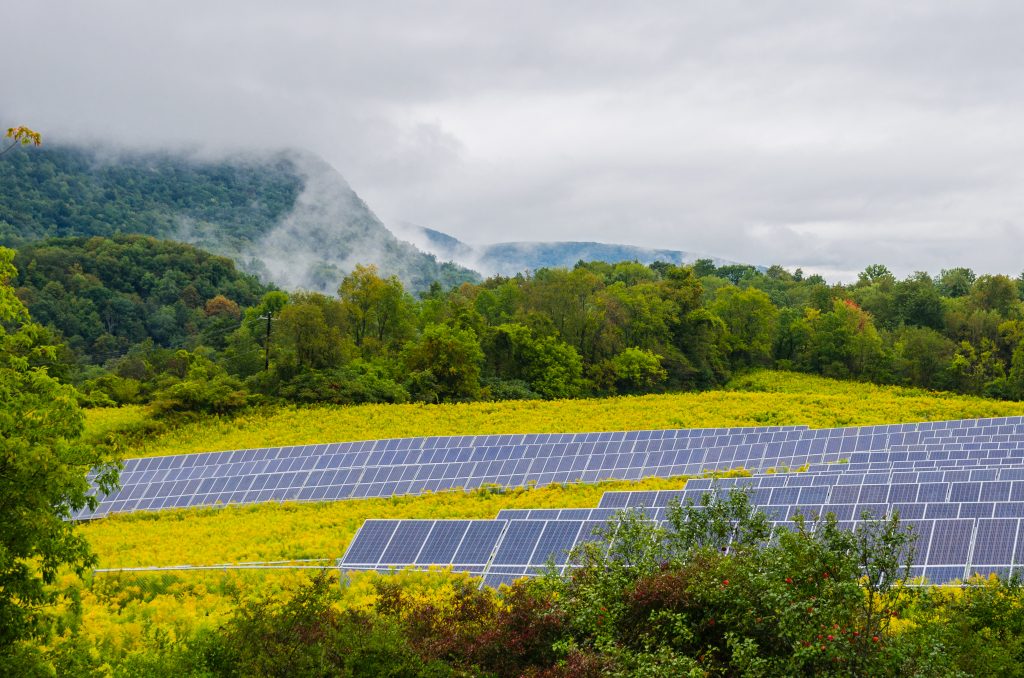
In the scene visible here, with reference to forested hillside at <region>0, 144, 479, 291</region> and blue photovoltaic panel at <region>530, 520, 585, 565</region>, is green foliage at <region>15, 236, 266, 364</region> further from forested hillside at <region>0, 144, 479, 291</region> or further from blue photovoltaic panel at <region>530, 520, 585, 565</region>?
blue photovoltaic panel at <region>530, 520, 585, 565</region>

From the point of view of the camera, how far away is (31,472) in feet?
29.6

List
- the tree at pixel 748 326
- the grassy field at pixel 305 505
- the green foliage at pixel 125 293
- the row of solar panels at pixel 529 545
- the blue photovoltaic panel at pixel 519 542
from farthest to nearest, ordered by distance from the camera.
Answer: the green foliage at pixel 125 293, the tree at pixel 748 326, the blue photovoltaic panel at pixel 519 542, the grassy field at pixel 305 505, the row of solar panels at pixel 529 545

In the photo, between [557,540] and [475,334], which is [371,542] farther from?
[475,334]

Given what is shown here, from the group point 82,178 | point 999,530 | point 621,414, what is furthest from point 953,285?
point 82,178

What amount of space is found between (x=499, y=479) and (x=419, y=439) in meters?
6.82

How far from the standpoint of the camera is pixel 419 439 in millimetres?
36344

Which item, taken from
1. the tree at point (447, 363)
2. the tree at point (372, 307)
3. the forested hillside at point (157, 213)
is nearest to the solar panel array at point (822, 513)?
the tree at point (447, 363)

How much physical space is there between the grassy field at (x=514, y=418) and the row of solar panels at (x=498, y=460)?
7.10m

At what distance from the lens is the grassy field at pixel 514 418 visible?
43.6 meters

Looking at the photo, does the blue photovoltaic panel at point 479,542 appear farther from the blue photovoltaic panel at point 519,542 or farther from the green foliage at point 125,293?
the green foliage at point 125,293

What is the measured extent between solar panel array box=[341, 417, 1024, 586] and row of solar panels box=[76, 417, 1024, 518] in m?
5.75

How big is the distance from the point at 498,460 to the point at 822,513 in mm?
16000

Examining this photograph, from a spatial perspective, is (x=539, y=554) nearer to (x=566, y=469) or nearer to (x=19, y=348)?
(x=19, y=348)

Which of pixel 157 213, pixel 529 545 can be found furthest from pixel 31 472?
pixel 157 213
